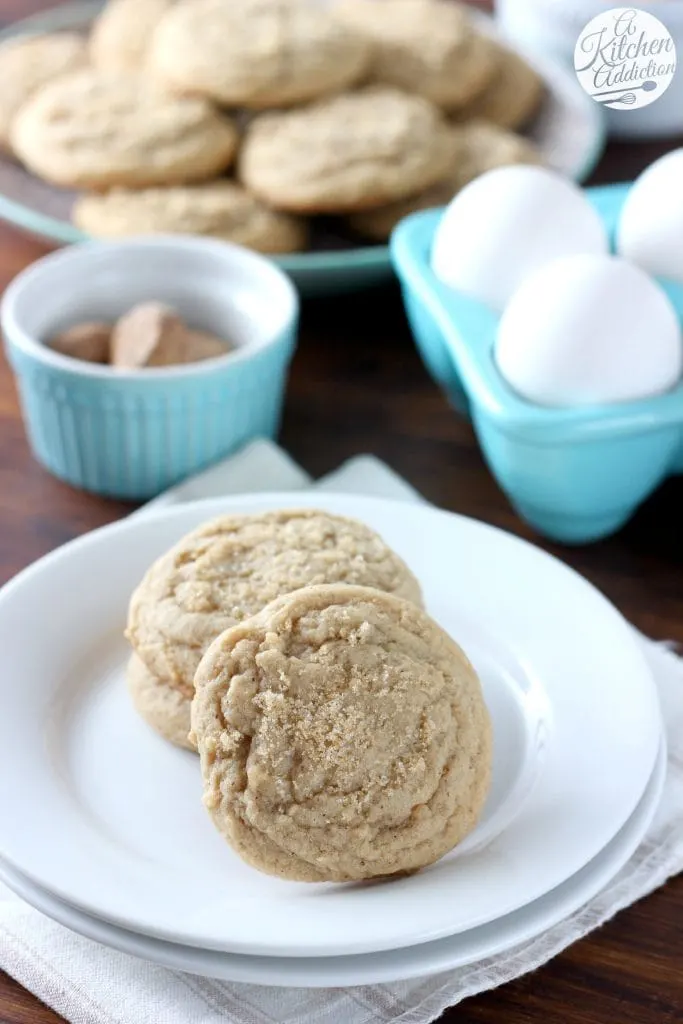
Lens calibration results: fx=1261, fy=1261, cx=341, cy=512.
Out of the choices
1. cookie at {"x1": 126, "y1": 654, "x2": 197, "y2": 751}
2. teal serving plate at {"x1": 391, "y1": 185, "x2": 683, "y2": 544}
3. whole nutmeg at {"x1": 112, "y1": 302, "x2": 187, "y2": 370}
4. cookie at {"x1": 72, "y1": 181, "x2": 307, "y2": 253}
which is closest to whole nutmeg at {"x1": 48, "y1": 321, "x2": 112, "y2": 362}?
whole nutmeg at {"x1": 112, "y1": 302, "x2": 187, "y2": 370}

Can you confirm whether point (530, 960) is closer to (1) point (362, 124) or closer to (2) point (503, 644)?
(2) point (503, 644)

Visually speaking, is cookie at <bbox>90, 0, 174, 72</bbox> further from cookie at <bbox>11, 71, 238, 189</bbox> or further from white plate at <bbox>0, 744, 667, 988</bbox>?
white plate at <bbox>0, 744, 667, 988</bbox>

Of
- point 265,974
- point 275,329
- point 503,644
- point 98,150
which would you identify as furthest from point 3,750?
point 98,150

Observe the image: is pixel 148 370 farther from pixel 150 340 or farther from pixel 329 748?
pixel 329 748

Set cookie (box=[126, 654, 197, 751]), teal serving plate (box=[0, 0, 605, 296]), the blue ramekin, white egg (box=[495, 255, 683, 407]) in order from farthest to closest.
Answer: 1. teal serving plate (box=[0, 0, 605, 296])
2. the blue ramekin
3. white egg (box=[495, 255, 683, 407])
4. cookie (box=[126, 654, 197, 751])

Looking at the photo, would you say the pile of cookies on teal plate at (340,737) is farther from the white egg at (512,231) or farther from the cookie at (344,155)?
the cookie at (344,155)

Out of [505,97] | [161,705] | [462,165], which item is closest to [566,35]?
[505,97]
